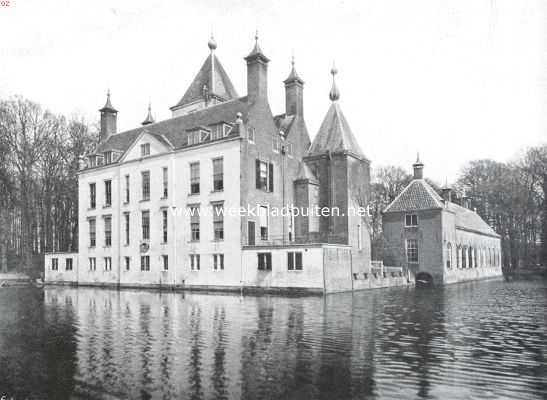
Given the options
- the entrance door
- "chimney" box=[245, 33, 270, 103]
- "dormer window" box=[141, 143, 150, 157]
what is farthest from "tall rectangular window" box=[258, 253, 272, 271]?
"dormer window" box=[141, 143, 150, 157]

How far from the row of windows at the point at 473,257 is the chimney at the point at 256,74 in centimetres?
2134

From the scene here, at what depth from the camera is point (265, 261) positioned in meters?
31.7

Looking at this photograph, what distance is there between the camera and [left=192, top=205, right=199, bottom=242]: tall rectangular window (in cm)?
3592

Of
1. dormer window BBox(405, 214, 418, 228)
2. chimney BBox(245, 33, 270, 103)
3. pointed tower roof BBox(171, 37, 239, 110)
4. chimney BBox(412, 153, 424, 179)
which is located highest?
pointed tower roof BBox(171, 37, 239, 110)

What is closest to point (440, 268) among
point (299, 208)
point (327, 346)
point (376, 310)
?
point (299, 208)

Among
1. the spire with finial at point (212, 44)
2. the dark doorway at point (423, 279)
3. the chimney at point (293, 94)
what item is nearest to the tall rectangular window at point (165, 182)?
the chimney at point (293, 94)

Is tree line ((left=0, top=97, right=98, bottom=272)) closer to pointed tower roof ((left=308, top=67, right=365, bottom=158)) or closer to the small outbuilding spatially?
pointed tower roof ((left=308, top=67, right=365, bottom=158))

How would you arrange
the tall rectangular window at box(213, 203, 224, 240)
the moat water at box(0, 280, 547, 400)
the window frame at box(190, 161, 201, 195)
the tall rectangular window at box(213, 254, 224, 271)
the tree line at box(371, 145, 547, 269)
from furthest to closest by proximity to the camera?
the tree line at box(371, 145, 547, 269) < the window frame at box(190, 161, 201, 195) < the tall rectangular window at box(213, 203, 224, 240) < the tall rectangular window at box(213, 254, 224, 271) < the moat water at box(0, 280, 547, 400)

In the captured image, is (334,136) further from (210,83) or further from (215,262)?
(210,83)

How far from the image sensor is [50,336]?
550 inches

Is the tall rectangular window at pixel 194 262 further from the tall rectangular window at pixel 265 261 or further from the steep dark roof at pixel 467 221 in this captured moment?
the steep dark roof at pixel 467 221

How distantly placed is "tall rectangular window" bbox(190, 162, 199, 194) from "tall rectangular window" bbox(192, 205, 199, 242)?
4.06ft

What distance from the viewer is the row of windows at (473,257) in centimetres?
4453

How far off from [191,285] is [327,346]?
24.6 meters
